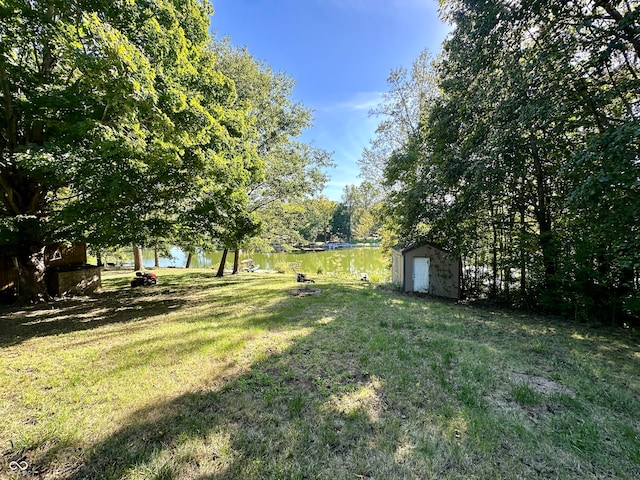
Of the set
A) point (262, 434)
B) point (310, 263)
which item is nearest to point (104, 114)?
point (262, 434)

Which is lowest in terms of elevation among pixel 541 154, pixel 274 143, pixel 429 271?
pixel 429 271

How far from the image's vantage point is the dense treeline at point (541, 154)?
15.2ft

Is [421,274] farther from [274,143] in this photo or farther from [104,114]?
[104,114]

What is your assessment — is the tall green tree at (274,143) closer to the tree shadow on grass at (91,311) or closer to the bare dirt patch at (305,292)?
the bare dirt patch at (305,292)

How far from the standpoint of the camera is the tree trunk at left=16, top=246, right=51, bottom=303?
7.11 m

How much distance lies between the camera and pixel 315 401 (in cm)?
287

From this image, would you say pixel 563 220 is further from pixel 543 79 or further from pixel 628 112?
pixel 543 79

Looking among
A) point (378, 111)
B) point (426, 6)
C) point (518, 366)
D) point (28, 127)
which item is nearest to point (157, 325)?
point (28, 127)

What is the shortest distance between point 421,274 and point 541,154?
203 inches

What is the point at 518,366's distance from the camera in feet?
12.4

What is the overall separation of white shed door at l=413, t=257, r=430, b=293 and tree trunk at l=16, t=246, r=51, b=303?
38.2 feet

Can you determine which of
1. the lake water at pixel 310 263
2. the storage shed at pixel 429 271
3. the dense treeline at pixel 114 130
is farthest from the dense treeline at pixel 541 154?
the lake water at pixel 310 263

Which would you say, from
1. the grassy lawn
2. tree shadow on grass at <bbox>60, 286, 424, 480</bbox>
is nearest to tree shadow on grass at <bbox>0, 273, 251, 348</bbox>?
the grassy lawn

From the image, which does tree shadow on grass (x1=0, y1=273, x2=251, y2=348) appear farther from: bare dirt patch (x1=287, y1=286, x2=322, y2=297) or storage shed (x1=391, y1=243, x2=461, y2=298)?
storage shed (x1=391, y1=243, x2=461, y2=298)
